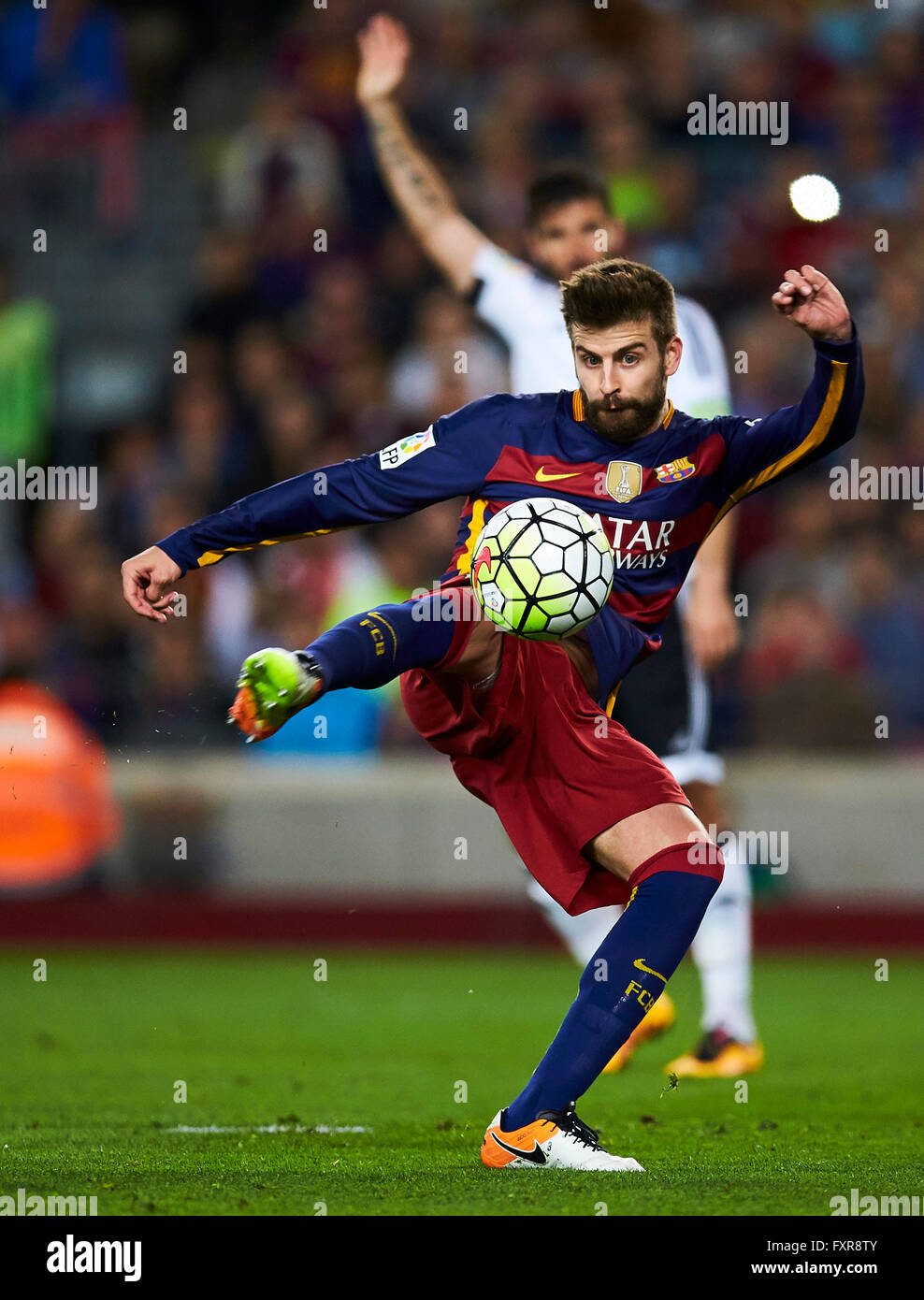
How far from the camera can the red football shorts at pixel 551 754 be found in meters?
5.01

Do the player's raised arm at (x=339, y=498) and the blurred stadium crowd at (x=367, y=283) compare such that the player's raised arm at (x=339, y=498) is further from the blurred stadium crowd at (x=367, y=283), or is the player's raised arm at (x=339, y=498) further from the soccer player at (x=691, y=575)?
the blurred stadium crowd at (x=367, y=283)

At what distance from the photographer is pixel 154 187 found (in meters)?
16.2

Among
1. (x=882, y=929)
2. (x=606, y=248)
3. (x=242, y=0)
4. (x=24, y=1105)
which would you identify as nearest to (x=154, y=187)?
(x=242, y=0)

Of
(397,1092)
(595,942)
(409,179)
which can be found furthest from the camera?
(409,179)

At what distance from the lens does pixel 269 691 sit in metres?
4.43

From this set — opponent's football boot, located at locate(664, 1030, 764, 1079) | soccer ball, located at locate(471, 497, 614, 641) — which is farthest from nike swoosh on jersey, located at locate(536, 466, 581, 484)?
opponent's football boot, located at locate(664, 1030, 764, 1079)

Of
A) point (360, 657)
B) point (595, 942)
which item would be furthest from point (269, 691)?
point (595, 942)

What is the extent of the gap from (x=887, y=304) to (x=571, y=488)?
8.39 m

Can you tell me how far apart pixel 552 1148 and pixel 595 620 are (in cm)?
131

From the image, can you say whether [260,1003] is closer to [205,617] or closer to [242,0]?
[205,617]

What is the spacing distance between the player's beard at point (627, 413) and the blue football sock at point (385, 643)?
627 millimetres

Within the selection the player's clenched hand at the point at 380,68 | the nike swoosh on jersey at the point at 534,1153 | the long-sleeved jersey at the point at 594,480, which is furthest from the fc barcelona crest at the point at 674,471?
the player's clenched hand at the point at 380,68

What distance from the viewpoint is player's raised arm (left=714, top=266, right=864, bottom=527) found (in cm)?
489

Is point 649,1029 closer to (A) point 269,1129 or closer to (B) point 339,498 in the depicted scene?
(A) point 269,1129
